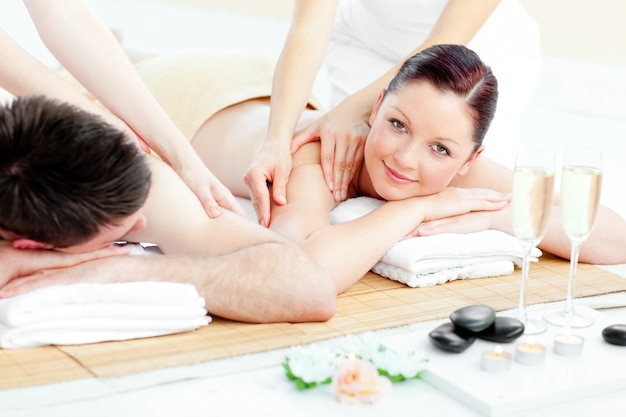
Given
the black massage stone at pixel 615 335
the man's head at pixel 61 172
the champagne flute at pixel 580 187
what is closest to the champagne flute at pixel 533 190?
the champagne flute at pixel 580 187

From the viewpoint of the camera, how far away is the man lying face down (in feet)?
6.07

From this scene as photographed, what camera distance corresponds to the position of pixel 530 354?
6.57 ft

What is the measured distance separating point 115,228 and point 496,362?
809 millimetres

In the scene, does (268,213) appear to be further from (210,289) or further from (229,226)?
(210,289)

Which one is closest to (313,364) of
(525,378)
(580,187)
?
(525,378)

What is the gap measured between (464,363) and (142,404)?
650 millimetres

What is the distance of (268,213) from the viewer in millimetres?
2650

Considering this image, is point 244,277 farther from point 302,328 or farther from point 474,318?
point 474,318

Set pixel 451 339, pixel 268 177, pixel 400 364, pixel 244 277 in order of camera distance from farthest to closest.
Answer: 1. pixel 268 177
2. pixel 244 277
3. pixel 451 339
4. pixel 400 364

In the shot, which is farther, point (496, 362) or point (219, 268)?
point (219, 268)

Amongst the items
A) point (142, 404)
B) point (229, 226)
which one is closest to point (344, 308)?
point (229, 226)

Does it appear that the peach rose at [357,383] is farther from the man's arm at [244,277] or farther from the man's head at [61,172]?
the man's head at [61,172]

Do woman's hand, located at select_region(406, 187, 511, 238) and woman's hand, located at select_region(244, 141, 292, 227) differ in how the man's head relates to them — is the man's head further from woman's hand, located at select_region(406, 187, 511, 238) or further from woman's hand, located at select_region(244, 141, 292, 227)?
woman's hand, located at select_region(406, 187, 511, 238)

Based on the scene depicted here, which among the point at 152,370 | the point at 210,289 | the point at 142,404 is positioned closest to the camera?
the point at 142,404
